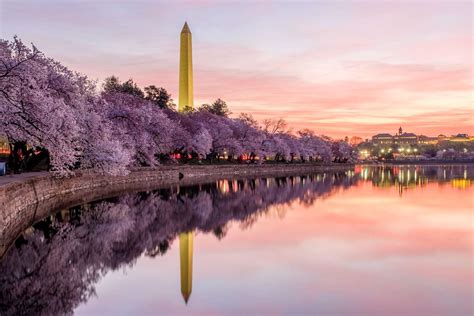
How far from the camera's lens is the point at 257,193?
47719 mm

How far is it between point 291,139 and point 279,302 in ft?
340

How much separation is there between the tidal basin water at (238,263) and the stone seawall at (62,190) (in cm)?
102

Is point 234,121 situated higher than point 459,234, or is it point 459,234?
point 234,121

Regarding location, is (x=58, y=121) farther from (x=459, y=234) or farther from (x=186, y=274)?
(x=459, y=234)

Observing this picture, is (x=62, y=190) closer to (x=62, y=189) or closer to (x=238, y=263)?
(x=62, y=189)

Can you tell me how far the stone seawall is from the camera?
21.7m

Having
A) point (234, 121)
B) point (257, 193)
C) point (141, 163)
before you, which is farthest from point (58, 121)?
point (234, 121)

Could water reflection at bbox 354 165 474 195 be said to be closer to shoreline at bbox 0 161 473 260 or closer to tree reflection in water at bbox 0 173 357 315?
shoreline at bbox 0 161 473 260

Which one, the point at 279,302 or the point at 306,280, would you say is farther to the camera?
the point at 306,280

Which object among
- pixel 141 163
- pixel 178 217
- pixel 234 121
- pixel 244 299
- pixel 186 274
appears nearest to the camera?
pixel 244 299

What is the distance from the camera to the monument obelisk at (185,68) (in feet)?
326

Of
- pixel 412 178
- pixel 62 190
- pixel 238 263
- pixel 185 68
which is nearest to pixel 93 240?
pixel 238 263

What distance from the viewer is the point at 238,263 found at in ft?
59.4

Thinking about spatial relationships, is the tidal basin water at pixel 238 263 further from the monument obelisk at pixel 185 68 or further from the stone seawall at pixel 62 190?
the monument obelisk at pixel 185 68
